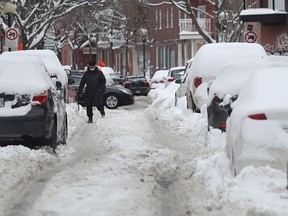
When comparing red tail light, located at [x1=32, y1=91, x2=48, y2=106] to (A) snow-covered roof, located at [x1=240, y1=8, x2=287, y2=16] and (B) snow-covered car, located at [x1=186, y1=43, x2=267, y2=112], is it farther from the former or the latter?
(A) snow-covered roof, located at [x1=240, y1=8, x2=287, y2=16]

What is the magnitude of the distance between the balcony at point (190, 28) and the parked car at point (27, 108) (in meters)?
46.7

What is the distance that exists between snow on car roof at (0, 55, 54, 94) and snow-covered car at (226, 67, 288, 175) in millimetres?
4555

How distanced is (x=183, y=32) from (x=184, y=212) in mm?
52290

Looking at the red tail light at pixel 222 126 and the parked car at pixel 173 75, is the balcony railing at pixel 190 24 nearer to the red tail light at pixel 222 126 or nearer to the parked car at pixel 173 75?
the parked car at pixel 173 75

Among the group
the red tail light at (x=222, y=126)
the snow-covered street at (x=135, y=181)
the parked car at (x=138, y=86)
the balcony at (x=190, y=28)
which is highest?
the balcony at (x=190, y=28)

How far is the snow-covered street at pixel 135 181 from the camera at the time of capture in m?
7.95

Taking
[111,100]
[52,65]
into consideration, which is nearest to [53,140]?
[52,65]

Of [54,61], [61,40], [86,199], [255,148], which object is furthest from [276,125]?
[61,40]

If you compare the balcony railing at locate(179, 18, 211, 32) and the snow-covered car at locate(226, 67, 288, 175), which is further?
the balcony railing at locate(179, 18, 211, 32)

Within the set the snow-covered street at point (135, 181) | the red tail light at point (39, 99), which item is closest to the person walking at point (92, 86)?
the snow-covered street at point (135, 181)

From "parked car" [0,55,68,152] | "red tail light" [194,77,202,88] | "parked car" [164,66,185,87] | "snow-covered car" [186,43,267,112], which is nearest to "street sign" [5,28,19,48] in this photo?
"parked car" [164,66,185,87]

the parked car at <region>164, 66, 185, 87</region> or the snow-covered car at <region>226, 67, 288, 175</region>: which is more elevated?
the snow-covered car at <region>226, 67, 288, 175</region>

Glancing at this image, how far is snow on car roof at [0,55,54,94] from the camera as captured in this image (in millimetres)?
12711

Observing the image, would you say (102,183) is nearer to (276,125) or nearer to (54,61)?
(276,125)
